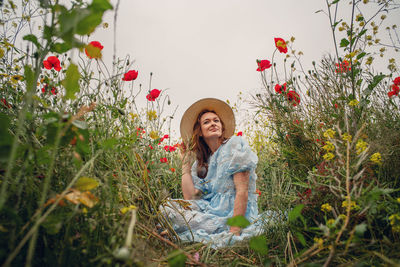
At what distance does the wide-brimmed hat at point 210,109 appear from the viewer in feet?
8.06

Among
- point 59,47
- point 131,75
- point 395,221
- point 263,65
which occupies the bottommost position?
point 395,221

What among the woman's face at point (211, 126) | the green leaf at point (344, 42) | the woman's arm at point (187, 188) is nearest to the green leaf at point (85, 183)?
the green leaf at point (344, 42)

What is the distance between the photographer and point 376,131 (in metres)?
1.13

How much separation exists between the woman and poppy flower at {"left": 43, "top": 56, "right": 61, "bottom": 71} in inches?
36.2

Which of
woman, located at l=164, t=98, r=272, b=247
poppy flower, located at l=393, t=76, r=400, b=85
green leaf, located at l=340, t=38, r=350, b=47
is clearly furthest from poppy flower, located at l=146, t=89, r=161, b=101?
poppy flower, located at l=393, t=76, r=400, b=85

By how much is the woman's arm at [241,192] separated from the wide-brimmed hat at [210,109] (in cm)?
87

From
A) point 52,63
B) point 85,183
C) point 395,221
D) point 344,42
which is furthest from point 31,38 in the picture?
point 344,42

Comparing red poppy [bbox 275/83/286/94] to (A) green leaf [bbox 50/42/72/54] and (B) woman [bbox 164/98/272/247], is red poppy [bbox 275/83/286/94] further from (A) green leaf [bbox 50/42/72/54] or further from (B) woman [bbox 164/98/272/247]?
(A) green leaf [bbox 50/42/72/54]

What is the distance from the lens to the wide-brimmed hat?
2457 millimetres

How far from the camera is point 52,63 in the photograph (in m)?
1.33

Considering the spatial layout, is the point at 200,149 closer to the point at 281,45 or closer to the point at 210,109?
the point at 210,109

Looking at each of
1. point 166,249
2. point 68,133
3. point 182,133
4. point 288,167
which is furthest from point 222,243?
point 182,133

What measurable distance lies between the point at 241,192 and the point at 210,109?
3.74 ft

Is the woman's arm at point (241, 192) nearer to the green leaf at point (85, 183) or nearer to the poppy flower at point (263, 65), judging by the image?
the poppy flower at point (263, 65)
